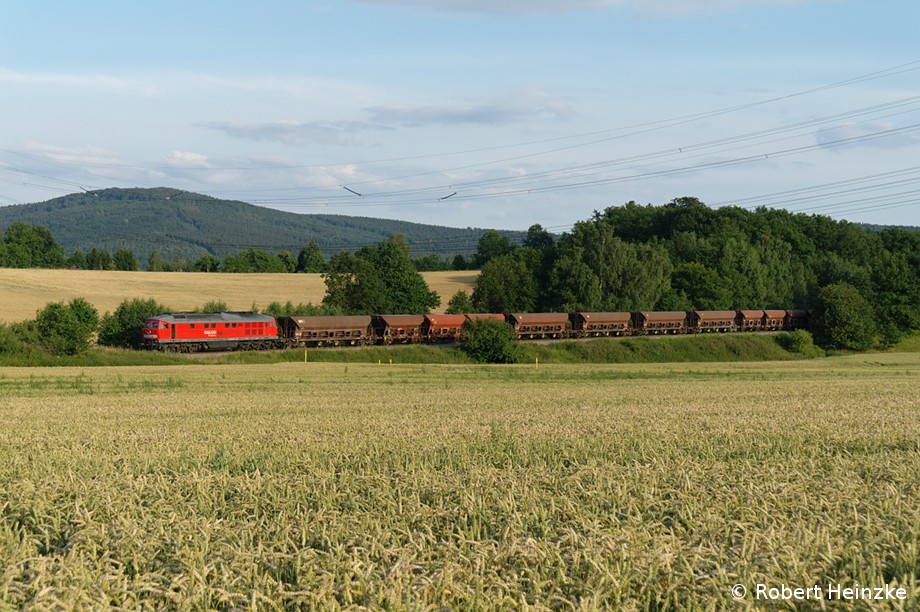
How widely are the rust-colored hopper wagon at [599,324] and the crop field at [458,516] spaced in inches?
2934

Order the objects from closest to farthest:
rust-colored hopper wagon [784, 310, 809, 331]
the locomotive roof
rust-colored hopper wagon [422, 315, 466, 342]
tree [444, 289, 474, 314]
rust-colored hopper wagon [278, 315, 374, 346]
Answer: the locomotive roof, rust-colored hopper wagon [278, 315, 374, 346], rust-colored hopper wagon [422, 315, 466, 342], tree [444, 289, 474, 314], rust-colored hopper wagon [784, 310, 809, 331]

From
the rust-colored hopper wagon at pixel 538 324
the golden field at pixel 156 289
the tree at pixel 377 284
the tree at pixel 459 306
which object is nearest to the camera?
the rust-colored hopper wagon at pixel 538 324

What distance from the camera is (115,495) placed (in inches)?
336

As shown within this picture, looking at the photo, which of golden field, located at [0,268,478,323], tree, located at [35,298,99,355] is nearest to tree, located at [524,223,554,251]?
golden field, located at [0,268,478,323]

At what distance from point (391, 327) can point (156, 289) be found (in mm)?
69180

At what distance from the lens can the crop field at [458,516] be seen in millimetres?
5656

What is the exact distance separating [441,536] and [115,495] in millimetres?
3835

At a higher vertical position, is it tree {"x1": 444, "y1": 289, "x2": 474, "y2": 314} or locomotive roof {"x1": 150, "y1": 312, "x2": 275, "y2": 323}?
tree {"x1": 444, "y1": 289, "x2": 474, "y2": 314}

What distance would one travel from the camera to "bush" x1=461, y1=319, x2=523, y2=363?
75812 mm

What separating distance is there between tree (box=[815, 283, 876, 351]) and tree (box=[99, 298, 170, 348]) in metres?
77.7

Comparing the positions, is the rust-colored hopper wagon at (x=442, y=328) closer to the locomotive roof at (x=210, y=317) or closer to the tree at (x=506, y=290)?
the locomotive roof at (x=210, y=317)

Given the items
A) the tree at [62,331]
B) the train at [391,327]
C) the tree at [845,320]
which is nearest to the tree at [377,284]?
the train at [391,327]

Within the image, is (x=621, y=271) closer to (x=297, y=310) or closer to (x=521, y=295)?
(x=521, y=295)

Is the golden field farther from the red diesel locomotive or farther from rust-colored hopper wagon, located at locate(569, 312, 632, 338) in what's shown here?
rust-colored hopper wagon, located at locate(569, 312, 632, 338)
